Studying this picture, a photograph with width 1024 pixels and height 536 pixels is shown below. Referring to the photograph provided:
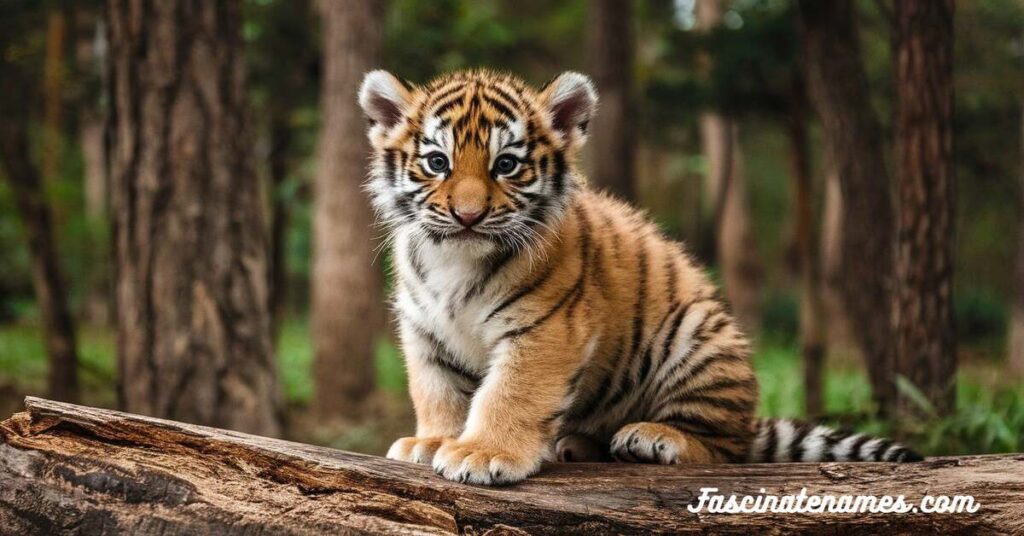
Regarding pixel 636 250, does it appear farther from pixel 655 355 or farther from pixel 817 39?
pixel 817 39

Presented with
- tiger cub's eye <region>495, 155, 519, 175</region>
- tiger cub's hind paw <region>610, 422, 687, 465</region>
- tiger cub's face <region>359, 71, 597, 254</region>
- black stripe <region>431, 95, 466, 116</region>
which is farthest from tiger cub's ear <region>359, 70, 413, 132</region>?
tiger cub's hind paw <region>610, 422, 687, 465</region>

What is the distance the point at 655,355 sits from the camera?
3387mm

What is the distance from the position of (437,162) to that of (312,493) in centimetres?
118

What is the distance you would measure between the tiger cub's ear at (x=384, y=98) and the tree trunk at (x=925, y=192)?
2848 millimetres

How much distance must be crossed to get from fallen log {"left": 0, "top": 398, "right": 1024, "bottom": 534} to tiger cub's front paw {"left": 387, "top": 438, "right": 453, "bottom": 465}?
0.28 m

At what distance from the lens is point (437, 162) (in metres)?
3.10

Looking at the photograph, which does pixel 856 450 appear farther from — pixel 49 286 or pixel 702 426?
pixel 49 286

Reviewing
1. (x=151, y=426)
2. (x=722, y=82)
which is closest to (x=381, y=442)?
(x=722, y=82)

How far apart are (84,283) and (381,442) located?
8.82 metres

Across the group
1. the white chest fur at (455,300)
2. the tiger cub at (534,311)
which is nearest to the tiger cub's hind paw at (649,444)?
the tiger cub at (534,311)

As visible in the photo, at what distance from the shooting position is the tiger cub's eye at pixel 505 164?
306 cm

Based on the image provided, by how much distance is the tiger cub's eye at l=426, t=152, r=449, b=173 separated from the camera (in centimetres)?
308

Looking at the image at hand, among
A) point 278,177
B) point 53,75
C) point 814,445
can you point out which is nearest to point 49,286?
point 53,75

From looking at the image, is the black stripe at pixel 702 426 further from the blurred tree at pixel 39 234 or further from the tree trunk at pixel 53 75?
the tree trunk at pixel 53 75
